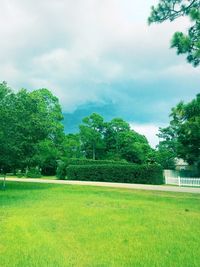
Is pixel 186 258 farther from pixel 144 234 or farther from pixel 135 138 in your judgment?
pixel 135 138

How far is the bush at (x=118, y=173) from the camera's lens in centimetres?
3384

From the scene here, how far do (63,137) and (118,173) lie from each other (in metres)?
A: 21.2

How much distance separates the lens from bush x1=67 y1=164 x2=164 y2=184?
33.8m

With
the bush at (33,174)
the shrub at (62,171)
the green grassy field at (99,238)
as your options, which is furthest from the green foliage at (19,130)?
the bush at (33,174)

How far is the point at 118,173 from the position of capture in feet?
116

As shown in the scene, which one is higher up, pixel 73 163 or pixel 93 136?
pixel 93 136

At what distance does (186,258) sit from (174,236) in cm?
198

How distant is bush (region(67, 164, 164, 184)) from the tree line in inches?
180

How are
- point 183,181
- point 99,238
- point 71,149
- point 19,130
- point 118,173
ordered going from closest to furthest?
point 99,238
point 19,130
point 183,181
point 118,173
point 71,149

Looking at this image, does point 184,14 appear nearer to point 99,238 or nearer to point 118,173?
point 99,238

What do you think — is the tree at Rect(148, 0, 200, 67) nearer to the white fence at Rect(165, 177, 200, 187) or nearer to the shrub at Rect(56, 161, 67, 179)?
the white fence at Rect(165, 177, 200, 187)

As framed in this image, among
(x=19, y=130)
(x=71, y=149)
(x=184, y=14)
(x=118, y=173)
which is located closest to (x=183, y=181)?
(x=118, y=173)

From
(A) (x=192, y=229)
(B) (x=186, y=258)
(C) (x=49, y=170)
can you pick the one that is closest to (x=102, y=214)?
(A) (x=192, y=229)

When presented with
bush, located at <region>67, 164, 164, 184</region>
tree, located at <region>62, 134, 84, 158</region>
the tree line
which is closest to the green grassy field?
the tree line
